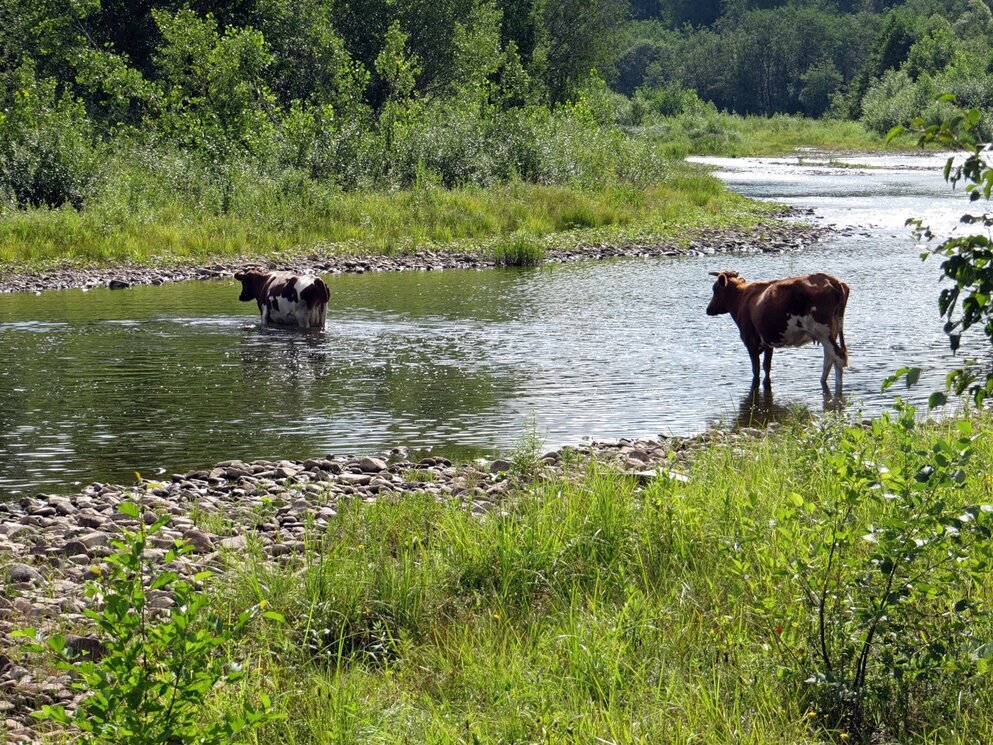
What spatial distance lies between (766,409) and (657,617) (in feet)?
24.1

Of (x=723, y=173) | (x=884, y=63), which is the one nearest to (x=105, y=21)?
(x=723, y=173)

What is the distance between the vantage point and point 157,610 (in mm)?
6164

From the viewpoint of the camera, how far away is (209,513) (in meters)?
8.34

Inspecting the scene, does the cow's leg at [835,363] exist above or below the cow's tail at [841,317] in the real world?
below

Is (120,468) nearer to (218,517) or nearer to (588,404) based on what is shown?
(218,517)

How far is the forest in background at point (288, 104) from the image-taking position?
28438 mm

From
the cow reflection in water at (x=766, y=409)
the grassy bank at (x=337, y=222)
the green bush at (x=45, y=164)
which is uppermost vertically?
the green bush at (x=45, y=164)

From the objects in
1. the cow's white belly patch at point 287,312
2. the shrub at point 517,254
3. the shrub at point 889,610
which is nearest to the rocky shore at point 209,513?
the shrub at point 889,610

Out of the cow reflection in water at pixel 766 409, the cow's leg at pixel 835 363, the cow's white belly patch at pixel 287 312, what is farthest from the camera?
the cow's white belly patch at pixel 287 312

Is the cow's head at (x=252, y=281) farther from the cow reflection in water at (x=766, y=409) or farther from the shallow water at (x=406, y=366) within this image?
the cow reflection in water at (x=766, y=409)

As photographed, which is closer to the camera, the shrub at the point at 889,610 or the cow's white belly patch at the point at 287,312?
the shrub at the point at 889,610

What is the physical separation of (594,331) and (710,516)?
10.6 metres

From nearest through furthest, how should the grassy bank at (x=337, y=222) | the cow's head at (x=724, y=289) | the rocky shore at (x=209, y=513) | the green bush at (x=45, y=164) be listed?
the rocky shore at (x=209, y=513), the cow's head at (x=724, y=289), the grassy bank at (x=337, y=222), the green bush at (x=45, y=164)

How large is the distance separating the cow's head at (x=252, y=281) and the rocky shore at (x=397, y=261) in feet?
14.2
